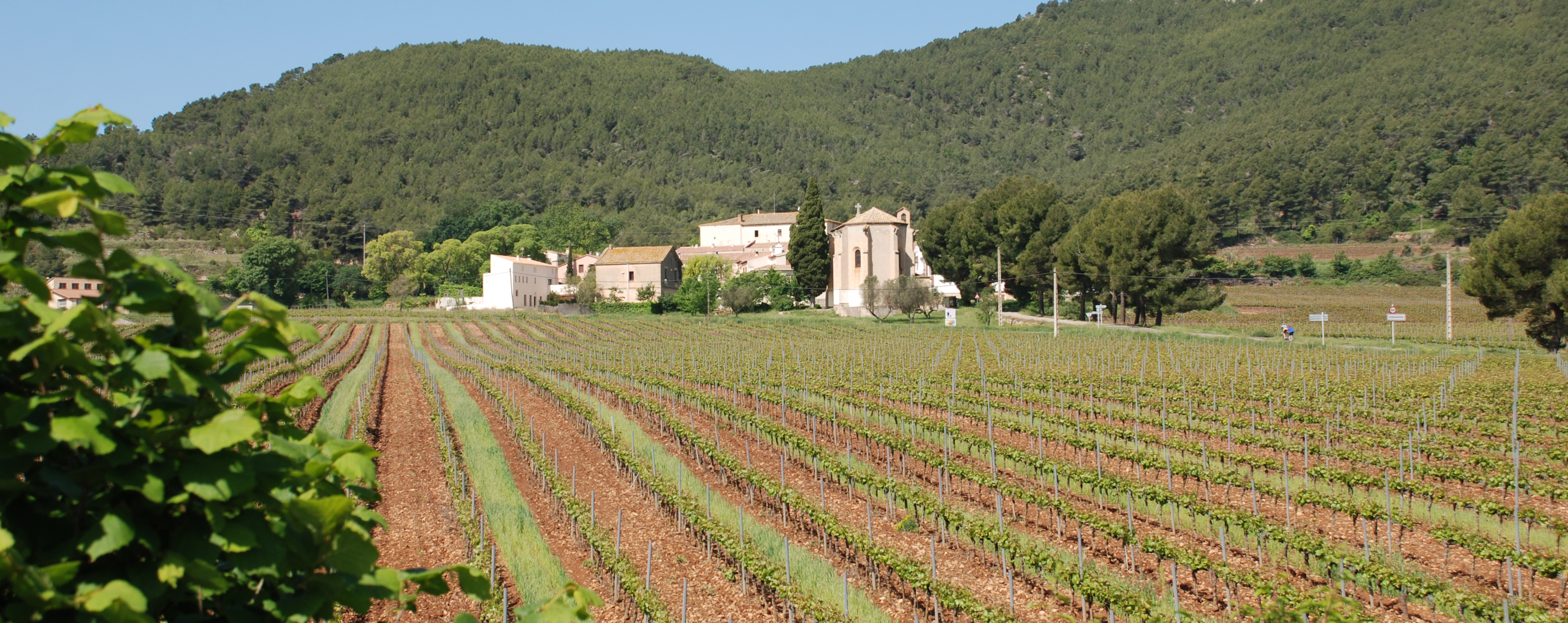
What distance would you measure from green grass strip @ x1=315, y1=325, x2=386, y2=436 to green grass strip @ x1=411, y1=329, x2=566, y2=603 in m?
2.54

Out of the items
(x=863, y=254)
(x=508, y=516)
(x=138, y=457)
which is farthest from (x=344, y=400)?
(x=863, y=254)

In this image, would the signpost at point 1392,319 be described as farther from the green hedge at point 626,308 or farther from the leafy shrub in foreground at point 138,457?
the green hedge at point 626,308

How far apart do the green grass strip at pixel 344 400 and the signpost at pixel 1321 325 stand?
34761mm

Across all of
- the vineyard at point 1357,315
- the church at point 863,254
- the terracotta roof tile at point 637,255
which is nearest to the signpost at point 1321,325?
the vineyard at point 1357,315

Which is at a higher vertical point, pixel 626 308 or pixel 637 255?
pixel 637 255

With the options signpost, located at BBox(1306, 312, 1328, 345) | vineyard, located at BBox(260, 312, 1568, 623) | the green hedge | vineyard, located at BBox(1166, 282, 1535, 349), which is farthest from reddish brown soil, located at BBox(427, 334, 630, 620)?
the green hedge

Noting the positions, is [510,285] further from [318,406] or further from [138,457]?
[138,457]

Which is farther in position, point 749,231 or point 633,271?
point 749,231

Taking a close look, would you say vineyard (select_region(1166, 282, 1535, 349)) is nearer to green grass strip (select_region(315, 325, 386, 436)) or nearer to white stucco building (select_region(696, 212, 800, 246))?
green grass strip (select_region(315, 325, 386, 436))

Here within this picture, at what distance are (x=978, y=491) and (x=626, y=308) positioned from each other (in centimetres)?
6336

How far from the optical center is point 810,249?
76562mm

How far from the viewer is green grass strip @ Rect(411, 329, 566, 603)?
1094 centimetres

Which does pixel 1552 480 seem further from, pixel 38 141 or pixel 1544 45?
pixel 1544 45

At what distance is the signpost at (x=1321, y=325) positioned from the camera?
38188mm
